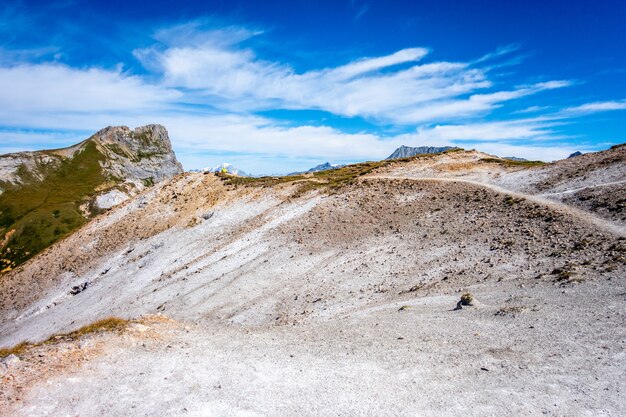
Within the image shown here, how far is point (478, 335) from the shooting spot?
16781 millimetres

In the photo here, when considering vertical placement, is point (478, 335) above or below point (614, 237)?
below

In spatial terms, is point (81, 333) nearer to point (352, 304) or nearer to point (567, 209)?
point (352, 304)

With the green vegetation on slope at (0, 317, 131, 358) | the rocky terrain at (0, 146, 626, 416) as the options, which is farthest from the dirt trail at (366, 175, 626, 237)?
the green vegetation on slope at (0, 317, 131, 358)

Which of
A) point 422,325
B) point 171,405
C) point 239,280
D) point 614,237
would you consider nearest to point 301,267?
point 239,280

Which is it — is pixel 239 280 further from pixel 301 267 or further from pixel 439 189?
pixel 439 189

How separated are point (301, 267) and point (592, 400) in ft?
77.4

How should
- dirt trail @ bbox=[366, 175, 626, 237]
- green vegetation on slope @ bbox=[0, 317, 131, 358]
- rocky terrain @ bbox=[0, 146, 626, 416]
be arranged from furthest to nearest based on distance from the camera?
dirt trail @ bbox=[366, 175, 626, 237] < green vegetation on slope @ bbox=[0, 317, 131, 358] < rocky terrain @ bbox=[0, 146, 626, 416]

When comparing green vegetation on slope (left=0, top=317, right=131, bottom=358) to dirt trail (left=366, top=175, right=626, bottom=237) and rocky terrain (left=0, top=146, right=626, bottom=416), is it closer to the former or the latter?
rocky terrain (left=0, top=146, right=626, bottom=416)

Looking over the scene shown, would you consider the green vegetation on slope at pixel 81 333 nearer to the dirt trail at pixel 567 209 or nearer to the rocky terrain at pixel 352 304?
the rocky terrain at pixel 352 304

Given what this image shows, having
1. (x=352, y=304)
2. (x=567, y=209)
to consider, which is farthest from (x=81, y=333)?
(x=567, y=209)

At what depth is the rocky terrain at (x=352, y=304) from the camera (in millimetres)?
13039

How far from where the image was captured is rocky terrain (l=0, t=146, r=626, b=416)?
513 inches

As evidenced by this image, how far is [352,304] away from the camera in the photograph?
25.0m

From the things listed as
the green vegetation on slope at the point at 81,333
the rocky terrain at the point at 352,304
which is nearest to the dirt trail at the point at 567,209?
the rocky terrain at the point at 352,304
